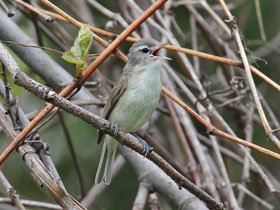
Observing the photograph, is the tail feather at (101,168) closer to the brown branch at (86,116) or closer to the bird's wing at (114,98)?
the bird's wing at (114,98)

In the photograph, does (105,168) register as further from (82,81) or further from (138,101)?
(82,81)

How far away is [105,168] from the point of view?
3328mm

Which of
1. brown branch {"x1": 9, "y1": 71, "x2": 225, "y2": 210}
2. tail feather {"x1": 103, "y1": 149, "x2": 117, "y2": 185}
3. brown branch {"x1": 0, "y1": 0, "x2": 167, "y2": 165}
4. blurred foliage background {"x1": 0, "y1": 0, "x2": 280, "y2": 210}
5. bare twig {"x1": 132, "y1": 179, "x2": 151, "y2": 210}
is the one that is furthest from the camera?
blurred foliage background {"x1": 0, "y1": 0, "x2": 280, "y2": 210}

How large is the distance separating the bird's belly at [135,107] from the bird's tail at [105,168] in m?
0.28

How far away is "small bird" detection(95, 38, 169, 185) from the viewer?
10.3ft

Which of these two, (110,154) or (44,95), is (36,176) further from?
(110,154)

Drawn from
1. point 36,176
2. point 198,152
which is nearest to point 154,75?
point 198,152

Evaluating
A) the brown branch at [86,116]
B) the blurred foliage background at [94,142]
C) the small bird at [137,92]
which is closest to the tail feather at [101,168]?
the small bird at [137,92]

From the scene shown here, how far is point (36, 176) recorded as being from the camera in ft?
7.16

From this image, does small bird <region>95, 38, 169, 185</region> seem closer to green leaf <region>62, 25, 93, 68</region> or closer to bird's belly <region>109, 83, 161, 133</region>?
bird's belly <region>109, 83, 161, 133</region>

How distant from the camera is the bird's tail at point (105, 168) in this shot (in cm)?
326

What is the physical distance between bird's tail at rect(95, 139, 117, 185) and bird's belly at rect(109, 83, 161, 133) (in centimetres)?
28

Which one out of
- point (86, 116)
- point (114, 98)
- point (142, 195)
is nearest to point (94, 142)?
point (114, 98)

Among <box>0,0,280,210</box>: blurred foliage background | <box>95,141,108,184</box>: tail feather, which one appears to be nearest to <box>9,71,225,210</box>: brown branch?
<box>95,141,108,184</box>: tail feather
